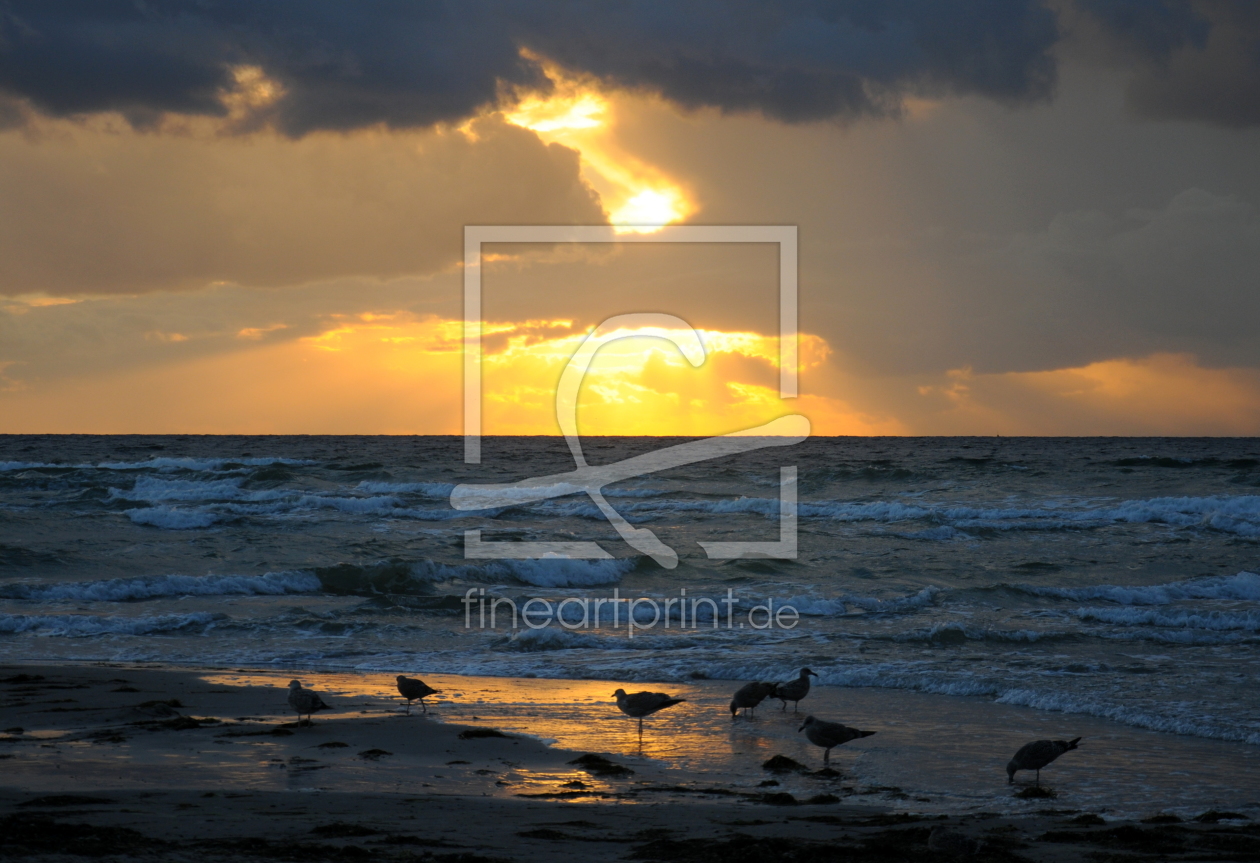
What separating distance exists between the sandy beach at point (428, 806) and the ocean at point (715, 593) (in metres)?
1.80

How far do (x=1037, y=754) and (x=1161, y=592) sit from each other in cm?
1340

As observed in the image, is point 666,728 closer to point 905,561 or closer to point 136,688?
point 136,688

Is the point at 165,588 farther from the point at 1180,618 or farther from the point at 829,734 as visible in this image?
the point at 1180,618

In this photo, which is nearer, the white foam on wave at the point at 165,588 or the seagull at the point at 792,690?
the seagull at the point at 792,690

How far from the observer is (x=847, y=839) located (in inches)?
231

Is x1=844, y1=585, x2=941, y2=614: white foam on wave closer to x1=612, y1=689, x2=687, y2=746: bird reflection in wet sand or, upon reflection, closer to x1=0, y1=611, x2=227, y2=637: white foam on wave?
x1=612, y1=689, x2=687, y2=746: bird reflection in wet sand

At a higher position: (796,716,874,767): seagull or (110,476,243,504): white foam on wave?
(110,476,243,504): white foam on wave

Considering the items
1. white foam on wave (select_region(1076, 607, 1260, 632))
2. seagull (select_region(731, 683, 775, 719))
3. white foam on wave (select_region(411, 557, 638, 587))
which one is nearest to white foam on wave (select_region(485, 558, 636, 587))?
white foam on wave (select_region(411, 557, 638, 587))

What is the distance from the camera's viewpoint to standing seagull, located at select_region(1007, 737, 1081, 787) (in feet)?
24.3

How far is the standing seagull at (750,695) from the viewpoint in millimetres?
9778

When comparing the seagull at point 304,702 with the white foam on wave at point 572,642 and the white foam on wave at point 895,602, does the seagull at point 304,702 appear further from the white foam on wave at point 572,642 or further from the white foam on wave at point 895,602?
the white foam on wave at point 895,602

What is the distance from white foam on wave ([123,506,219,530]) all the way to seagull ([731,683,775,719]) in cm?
2215

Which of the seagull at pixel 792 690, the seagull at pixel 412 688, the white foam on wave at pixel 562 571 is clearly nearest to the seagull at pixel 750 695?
the seagull at pixel 792 690

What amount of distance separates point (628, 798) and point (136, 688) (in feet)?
20.3
